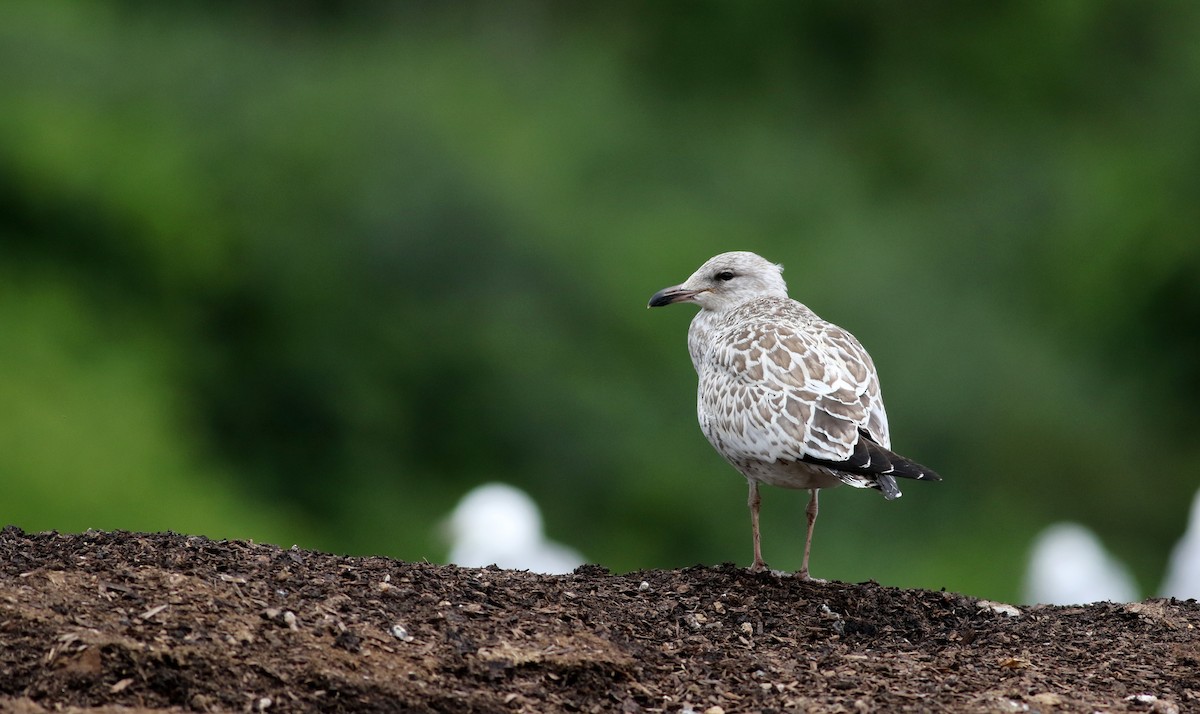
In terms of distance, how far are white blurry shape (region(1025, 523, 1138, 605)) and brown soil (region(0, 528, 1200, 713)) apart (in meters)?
4.58

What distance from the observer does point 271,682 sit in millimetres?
3721

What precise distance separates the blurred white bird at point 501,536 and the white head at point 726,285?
2311mm

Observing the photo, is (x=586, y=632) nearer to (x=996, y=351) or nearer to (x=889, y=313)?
(x=889, y=313)

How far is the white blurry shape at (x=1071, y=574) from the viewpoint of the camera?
9.71 meters

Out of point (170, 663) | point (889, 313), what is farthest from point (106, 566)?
point (889, 313)

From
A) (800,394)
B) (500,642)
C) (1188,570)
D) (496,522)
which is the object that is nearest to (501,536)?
(496,522)

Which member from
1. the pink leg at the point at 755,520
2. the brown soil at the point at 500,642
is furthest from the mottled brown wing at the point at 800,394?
the brown soil at the point at 500,642

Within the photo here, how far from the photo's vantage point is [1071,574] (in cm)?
976

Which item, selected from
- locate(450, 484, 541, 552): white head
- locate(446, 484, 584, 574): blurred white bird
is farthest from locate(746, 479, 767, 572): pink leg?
locate(450, 484, 541, 552): white head

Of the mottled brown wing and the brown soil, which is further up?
the mottled brown wing

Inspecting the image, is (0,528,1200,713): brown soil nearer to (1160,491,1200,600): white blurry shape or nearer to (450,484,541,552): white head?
(1160,491,1200,600): white blurry shape

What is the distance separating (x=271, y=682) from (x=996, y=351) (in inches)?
390

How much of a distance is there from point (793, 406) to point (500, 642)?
1.62 meters

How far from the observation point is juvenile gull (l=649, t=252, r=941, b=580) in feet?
16.6
